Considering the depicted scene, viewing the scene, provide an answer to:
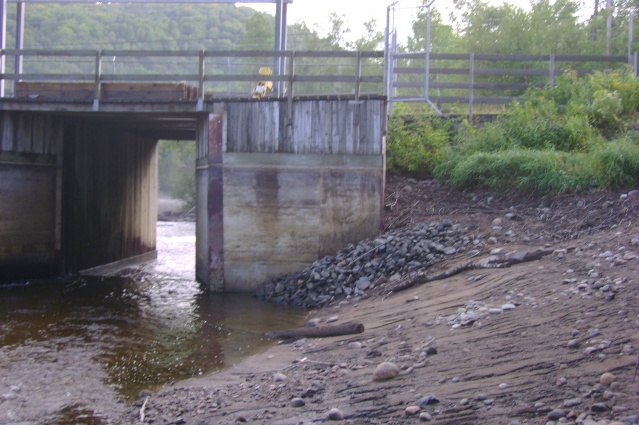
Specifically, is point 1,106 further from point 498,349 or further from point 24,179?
point 498,349

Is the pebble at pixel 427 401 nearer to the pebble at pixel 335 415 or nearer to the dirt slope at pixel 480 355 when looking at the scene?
the dirt slope at pixel 480 355

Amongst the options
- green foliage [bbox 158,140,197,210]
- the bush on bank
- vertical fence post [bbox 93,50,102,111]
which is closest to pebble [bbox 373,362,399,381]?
the bush on bank

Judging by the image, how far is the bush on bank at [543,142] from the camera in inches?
507

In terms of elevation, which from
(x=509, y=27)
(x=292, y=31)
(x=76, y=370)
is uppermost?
(x=292, y=31)

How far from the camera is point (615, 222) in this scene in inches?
430

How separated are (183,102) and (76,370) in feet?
25.0

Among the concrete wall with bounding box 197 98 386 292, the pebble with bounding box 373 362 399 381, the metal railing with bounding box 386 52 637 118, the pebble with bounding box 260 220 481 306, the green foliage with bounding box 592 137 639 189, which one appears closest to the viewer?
the pebble with bounding box 373 362 399 381

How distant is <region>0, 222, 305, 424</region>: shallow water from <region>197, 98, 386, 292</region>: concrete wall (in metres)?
0.99

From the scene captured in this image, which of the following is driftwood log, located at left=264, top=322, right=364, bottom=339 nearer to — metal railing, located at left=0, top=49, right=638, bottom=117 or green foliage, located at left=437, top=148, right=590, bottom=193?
green foliage, located at left=437, top=148, right=590, bottom=193

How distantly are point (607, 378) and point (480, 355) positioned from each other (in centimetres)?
151

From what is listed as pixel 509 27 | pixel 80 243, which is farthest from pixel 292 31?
pixel 80 243

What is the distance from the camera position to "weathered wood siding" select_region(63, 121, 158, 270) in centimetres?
1766

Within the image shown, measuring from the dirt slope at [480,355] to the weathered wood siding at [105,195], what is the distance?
9346 mm

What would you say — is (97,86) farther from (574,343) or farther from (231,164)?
(574,343)
